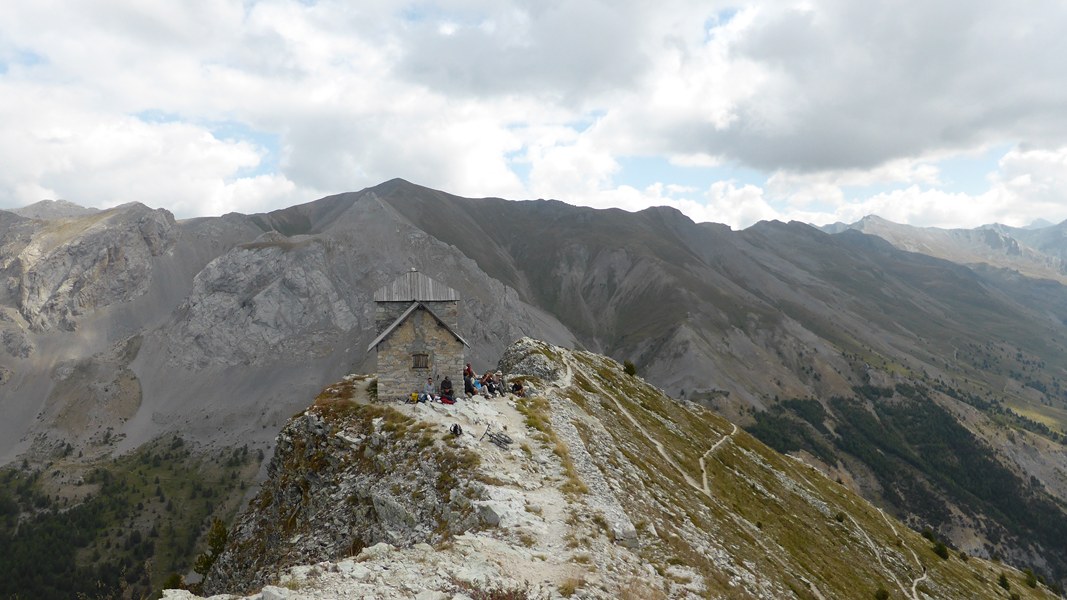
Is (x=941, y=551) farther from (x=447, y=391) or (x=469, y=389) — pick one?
(x=447, y=391)

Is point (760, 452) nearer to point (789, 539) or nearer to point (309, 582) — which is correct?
point (789, 539)

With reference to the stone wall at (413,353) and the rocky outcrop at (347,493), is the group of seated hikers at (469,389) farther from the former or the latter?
the rocky outcrop at (347,493)

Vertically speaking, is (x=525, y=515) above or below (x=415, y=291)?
below

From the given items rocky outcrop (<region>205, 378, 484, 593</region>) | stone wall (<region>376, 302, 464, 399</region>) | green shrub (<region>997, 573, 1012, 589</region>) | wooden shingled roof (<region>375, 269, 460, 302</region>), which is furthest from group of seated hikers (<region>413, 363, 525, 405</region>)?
green shrub (<region>997, 573, 1012, 589</region>)

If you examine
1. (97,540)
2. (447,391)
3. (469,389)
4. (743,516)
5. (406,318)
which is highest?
(406,318)

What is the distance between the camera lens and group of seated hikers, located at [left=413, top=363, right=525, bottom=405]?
122 ft

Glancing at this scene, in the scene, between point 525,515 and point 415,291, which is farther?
point 415,291

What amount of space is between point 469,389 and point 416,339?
22.2 feet

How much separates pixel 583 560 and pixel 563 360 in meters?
43.5

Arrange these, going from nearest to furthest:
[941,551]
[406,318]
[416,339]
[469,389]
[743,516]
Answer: [406,318]
[416,339]
[469,389]
[743,516]
[941,551]

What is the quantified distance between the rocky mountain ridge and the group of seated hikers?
142 centimetres

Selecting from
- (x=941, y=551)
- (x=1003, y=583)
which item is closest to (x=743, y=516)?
(x=941, y=551)

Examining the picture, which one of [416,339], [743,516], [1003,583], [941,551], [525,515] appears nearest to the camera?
[525,515]

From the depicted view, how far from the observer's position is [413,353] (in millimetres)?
37719
